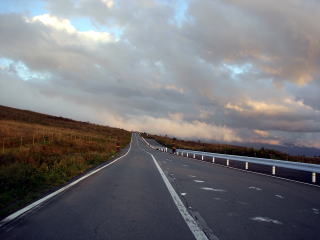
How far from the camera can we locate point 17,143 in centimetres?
3862

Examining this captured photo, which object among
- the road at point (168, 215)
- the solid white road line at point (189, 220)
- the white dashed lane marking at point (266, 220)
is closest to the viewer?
the solid white road line at point (189, 220)

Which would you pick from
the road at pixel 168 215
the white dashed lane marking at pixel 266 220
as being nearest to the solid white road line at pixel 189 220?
the road at pixel 168 215

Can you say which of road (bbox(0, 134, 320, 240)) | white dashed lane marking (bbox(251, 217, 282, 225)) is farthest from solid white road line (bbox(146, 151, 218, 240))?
white dashed lane marking (bbox(251, 217, 282, 225))

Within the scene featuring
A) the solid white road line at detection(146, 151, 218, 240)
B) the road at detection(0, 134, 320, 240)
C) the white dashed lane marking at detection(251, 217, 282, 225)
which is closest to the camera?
the solid white road line at detection(146, 151, 218, 240)

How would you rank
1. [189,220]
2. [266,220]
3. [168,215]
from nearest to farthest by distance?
[189,220]
[266,220]
[168,215]

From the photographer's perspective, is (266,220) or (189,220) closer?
(189,220)

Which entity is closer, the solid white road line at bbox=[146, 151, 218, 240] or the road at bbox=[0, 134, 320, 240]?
the solid white road line at bbox=[146, 151, 218, 240]

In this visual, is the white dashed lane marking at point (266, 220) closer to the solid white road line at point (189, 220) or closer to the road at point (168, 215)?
the road at point (168, 215)

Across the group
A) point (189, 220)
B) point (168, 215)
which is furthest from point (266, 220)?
point (168, 215)

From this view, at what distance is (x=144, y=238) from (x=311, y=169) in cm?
1355

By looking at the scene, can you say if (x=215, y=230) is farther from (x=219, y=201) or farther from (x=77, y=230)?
(x=219, y=201)

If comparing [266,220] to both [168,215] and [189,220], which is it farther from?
[168,215]

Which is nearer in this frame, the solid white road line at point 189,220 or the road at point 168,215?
the solid white road line at point 189,220

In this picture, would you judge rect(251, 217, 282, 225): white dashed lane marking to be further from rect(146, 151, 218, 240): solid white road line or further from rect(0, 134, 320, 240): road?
rect(146, 151, 218, 240): solid white road line
